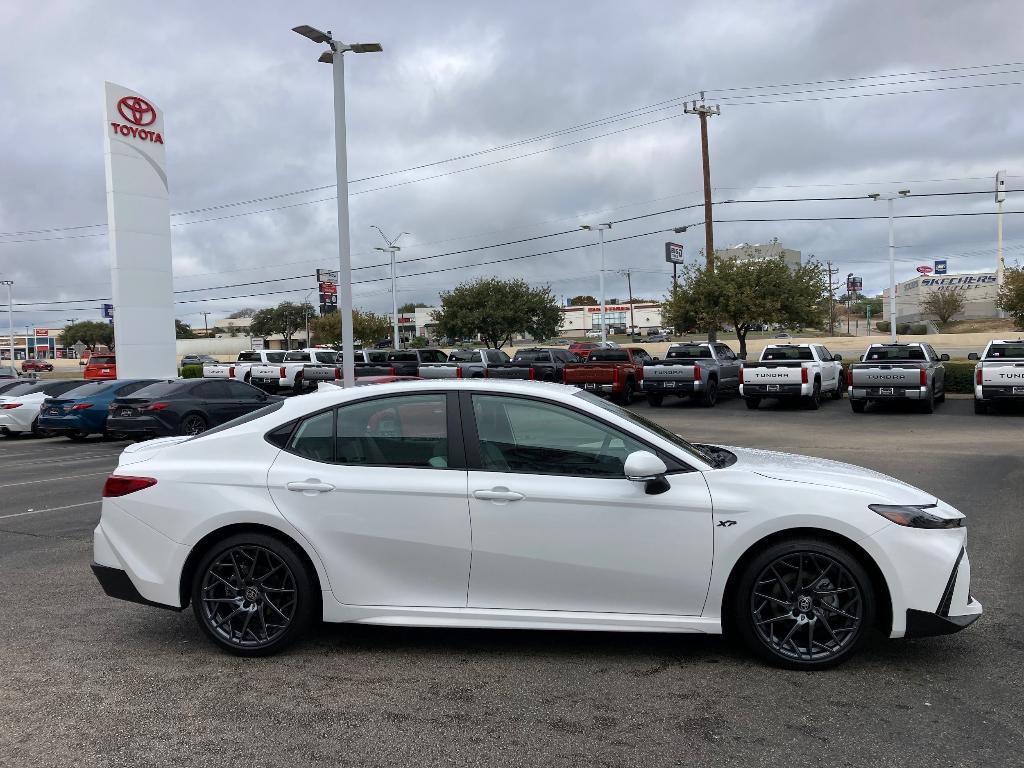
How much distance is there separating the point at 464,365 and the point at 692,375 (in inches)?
364

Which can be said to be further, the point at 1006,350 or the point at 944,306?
the point at 944,306

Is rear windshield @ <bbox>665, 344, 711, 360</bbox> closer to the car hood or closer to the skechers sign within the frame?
the skechers sign

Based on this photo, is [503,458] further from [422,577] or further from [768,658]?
[768,658]

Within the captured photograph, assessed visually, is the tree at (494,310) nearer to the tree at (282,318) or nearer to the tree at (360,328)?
the tree at (360,328)

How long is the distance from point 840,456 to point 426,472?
10.6 m

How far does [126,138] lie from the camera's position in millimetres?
28312

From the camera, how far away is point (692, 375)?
24.7 m

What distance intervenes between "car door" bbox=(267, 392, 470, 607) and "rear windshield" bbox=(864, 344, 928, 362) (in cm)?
2032

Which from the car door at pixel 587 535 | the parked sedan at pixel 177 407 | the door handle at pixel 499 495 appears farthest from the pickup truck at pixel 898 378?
the door handle at pixel 499 495

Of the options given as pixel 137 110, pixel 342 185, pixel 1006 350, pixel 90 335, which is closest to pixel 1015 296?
pixel 1006 350

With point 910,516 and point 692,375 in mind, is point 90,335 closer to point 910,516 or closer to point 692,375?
point 692,375

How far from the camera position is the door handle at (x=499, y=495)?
Answer: 4.39m

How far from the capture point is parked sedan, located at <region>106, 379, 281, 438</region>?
1708cm

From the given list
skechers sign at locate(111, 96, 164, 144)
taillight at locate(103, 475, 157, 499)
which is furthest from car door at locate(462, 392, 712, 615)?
skechers sign at locate(111, 96, 164, 144)
